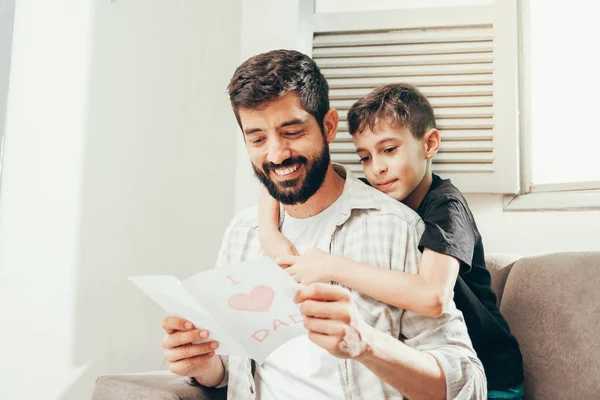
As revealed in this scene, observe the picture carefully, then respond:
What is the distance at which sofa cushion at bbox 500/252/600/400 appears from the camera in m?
1.25

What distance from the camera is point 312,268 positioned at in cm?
113

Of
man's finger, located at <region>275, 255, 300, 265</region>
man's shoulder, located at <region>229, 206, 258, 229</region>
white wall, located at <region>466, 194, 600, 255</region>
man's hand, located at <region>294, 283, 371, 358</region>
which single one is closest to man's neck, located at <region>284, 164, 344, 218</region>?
man's shoulder, located at <region>229, 206, 258, 229</region>

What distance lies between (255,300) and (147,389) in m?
0.45

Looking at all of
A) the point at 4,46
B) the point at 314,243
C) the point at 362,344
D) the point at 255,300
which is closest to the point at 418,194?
the point at 314,243

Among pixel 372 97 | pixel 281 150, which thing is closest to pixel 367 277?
pixel 281 150

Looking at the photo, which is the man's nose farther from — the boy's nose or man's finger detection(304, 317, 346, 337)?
man's finger detection(304, 317, 346, 337)

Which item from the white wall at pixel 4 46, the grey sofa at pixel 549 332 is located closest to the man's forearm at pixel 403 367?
the grey sofa at pixel 549 332

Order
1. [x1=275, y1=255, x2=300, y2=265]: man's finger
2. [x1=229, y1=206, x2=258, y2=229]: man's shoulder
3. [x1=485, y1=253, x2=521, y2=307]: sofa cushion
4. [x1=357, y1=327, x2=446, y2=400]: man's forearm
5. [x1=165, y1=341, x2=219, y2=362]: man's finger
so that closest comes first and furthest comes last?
[x1=357, y1=327, x2=446, y2=400]: man's forearm → [x1=165, y1=341, x2=219, y2=362]: man's finger → [x1=275, y1=255, x2=300, y2=265]: man's finger → [x1=229, y1=206, x2=258, y2=229]: man's shoulder → [x1=485, y1=253, x2=521, y2=307]: sofa cushion

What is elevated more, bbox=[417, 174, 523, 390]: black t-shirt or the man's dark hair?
the man's dark hair

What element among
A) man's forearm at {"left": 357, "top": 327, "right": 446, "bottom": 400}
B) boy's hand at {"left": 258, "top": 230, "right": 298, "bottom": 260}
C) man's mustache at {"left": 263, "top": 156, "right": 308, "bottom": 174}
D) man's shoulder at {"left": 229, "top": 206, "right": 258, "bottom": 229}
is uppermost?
man's mustache at {"left": 263, "top": 156, "right": 308, "bottom": 174}

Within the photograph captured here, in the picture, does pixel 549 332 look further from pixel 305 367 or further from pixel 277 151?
pixel 277 151

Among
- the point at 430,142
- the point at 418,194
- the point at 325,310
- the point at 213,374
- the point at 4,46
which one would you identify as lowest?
the point at 213,374

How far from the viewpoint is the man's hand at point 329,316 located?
822 millimetres

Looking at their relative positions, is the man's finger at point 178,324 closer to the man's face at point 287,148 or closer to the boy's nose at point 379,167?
the man's face at point 287,148
